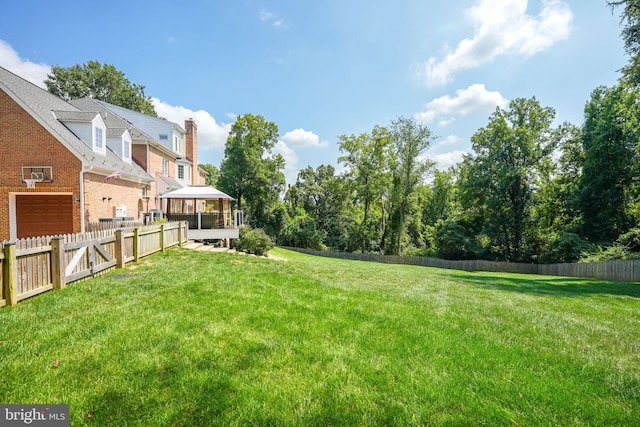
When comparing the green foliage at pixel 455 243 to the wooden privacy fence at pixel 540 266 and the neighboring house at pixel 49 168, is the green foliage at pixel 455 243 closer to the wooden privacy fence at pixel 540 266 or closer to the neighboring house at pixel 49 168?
the wooden privacy fence at pixel 540 266

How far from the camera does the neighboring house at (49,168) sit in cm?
1143

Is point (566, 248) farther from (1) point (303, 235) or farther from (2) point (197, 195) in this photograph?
(2) point (197, 195)

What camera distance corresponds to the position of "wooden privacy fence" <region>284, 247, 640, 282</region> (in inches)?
512

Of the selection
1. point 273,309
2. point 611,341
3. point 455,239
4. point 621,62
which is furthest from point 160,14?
point 455,239

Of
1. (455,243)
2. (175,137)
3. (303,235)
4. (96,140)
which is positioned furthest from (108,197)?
(455,243)

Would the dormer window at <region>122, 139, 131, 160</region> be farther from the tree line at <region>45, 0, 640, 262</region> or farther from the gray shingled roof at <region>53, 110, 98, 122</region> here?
the tree line at <region>45, 0, 640, 262</region>

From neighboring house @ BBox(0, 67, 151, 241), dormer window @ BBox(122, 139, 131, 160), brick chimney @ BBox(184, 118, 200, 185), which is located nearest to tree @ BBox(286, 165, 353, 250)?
brick chimney @ BBox(184, 118, 200, 185)

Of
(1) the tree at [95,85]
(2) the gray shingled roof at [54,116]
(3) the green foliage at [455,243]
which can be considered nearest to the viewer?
(2) the gray shingled roof at [54,116]

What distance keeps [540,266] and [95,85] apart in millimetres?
49235

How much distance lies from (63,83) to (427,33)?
39.9 metres

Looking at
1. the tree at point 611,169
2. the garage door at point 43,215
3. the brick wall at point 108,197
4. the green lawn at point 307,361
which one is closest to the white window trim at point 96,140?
the brick wall at point 108,197

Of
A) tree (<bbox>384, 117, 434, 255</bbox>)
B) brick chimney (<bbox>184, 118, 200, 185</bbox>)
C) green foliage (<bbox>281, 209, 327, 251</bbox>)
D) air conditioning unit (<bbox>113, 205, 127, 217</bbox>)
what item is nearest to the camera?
air conditioning unit (<bbox>113, 205, 127, 217</bbox>)

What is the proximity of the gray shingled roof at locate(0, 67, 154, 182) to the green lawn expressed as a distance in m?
9.31

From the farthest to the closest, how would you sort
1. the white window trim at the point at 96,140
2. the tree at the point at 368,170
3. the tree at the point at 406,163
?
the tree at the point at 368,170 → the tree at the point at 406,163 → the white window trim at the point at 96,140
